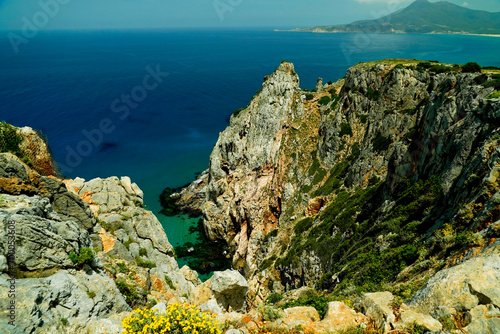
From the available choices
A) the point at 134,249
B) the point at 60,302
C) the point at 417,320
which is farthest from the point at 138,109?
the point at 417,320

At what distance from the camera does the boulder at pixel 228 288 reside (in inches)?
672

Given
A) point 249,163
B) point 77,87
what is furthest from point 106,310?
point 77,87

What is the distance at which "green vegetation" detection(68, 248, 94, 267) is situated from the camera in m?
13.6

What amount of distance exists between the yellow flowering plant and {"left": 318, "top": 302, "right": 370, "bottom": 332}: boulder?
182 inches

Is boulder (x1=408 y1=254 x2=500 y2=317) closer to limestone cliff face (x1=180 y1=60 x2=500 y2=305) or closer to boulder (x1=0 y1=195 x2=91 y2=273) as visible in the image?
limestone cliff face (x1=180 y1=60 x2=500 y2=305)

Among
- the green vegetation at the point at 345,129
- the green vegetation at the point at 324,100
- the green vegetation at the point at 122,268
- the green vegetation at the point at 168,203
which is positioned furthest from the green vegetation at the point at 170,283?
the green vegetation at the point at 324,100

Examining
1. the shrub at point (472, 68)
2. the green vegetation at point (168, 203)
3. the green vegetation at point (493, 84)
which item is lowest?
the green vegetation at point (168, 203)

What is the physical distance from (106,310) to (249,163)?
45.0 m

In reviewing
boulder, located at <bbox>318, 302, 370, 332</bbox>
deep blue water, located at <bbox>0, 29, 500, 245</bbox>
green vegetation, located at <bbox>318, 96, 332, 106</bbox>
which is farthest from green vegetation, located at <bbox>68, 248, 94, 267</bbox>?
green vegetation, located at <bbox>318, 96, 332, 106</bbox>

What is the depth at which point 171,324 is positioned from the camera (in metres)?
8.48

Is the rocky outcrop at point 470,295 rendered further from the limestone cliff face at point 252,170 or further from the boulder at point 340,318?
the limestone cliff face at point 252,170

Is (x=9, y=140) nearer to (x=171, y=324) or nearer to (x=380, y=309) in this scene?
(x=171, y=324)

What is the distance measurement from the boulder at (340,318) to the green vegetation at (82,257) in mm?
11871

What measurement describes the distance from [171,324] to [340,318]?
671 centimetres
